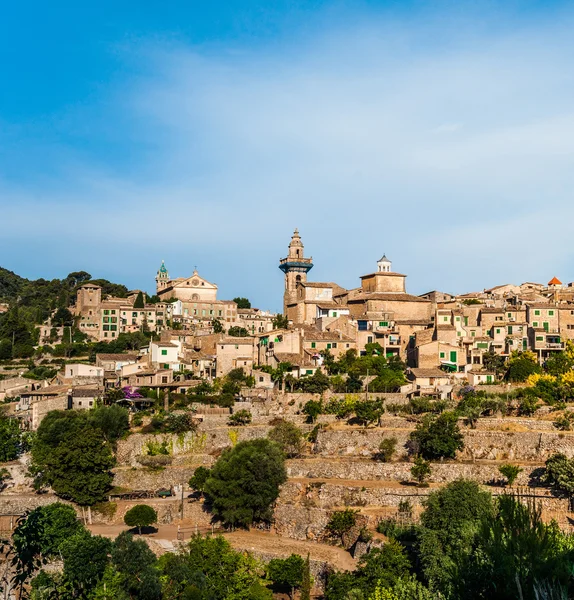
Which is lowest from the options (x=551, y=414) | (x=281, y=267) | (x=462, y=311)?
(x=551, y=414)

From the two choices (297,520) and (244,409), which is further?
(244,409)

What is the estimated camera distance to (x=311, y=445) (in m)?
44.6

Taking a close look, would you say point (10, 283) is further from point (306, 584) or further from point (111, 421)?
point (306, 584)

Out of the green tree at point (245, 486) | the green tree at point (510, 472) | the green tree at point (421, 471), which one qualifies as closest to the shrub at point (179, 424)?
the green tree at point (245, 486)

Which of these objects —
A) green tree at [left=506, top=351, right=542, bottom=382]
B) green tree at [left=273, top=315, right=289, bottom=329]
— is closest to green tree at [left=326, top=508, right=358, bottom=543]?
green tree at [left=506, top=351, right=542, bottom=382]

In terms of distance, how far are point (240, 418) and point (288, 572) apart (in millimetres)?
16049

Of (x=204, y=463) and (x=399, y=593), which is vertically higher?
(x=204, y=463)

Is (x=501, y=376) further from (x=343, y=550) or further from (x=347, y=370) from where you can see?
(x=343, y=550)

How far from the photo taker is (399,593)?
27906 mm

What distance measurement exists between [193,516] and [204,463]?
15.1 feet

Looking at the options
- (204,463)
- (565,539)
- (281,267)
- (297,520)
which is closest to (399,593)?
(565,539)

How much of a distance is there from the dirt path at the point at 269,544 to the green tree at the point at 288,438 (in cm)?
628

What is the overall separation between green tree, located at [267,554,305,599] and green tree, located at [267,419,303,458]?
425 inches

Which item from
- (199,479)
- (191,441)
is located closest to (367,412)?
(191,441)
